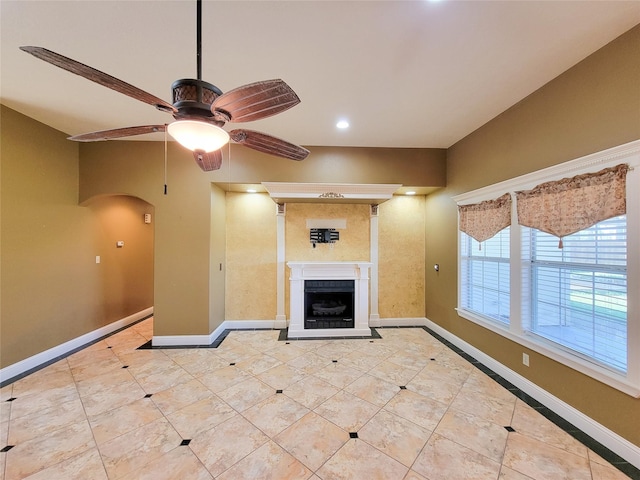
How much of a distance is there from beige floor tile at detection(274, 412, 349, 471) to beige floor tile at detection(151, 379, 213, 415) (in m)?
1.02

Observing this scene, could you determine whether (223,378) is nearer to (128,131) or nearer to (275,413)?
(275,413)

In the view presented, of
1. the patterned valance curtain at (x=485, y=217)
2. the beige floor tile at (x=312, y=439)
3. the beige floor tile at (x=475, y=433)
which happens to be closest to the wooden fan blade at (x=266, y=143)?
the beige floor tile at (x=312, y=439)

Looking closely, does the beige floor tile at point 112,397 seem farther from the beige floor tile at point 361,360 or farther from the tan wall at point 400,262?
the tan wall at point 400,262

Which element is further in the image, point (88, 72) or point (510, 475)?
point (510, 475)

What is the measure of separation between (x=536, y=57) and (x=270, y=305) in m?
4.54

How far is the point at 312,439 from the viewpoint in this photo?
198cm

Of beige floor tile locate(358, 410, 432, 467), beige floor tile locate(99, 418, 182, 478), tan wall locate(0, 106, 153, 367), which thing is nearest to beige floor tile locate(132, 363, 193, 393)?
beige floor tile locate(99, 418, 182, 478)

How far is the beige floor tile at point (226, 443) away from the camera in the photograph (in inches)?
69.8

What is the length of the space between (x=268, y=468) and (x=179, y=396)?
1.34m

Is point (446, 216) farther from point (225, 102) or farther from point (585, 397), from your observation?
point (225, 102)

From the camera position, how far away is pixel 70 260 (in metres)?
3.59

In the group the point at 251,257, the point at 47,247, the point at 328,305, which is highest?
the point at 47,247

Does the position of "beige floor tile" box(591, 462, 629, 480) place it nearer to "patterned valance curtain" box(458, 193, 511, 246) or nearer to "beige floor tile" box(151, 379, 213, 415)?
"patterned valance curtain" box(458, 193, 511, 246)

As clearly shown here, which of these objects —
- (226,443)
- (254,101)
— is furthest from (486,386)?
(254,101)
